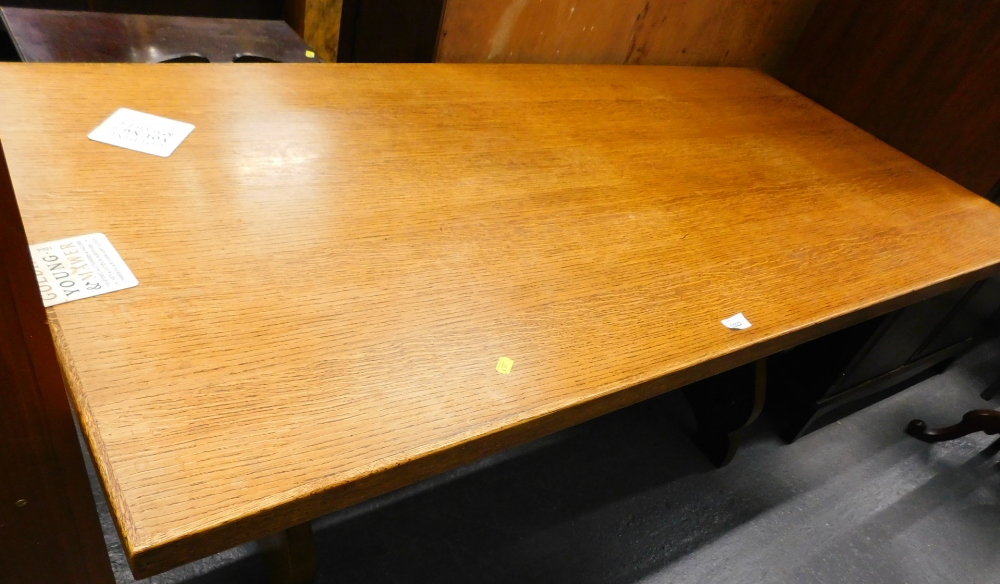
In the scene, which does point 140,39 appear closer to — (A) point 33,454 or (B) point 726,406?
(A) point 33,454

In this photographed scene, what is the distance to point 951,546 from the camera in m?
1.59

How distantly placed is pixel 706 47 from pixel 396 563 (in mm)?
1543

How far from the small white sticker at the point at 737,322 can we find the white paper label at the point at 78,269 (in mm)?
683

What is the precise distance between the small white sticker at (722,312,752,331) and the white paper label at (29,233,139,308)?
0.68 metres

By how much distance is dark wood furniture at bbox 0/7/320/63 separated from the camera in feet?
4.17

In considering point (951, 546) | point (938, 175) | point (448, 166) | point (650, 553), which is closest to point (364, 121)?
point (448, 166)

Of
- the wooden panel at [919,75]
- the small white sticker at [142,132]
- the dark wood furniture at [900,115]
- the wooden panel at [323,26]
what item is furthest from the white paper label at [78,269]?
the wooden panel at [919,75]

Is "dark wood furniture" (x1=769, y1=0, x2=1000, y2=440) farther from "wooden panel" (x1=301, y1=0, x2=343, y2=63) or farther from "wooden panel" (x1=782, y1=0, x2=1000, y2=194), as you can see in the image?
"wooden panel" (x1=301, y1=0, x2=343, y2=63)

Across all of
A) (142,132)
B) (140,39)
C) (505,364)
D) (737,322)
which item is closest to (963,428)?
(737,322)

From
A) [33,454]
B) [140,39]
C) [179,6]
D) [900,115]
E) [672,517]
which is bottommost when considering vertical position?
[672,517]

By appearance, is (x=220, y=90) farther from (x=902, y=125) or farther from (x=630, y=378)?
(x=902, y=125)

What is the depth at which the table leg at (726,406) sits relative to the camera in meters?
1.50

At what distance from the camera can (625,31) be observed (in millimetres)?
1583

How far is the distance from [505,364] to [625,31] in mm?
1202
